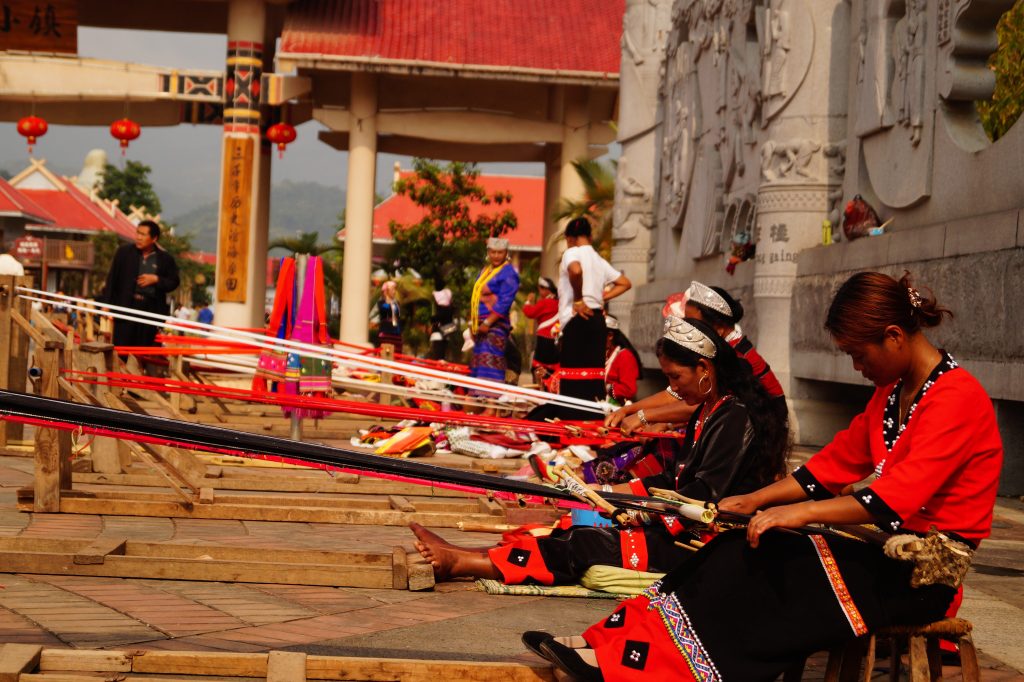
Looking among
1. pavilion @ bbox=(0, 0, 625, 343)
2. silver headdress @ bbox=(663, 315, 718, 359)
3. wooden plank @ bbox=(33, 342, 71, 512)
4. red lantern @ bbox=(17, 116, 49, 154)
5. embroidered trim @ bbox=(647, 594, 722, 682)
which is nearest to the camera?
embroidered trim @ bbox=(647, 594, 722, 682)

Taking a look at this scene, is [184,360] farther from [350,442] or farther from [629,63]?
[629,63]

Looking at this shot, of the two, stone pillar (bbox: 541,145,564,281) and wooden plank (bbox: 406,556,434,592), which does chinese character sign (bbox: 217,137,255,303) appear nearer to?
stone pillar (bbox: 541,145,564,281)

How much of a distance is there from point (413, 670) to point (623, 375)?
5.89 m

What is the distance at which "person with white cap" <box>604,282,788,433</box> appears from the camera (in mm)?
6000

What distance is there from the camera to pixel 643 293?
19391 millimetres

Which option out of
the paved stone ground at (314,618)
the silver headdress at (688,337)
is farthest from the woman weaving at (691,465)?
the paved stone ground at (314,618)

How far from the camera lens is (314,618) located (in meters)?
4.51

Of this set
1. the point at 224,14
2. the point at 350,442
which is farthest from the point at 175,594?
the point at 224,14

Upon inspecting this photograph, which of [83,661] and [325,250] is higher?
[325,250]

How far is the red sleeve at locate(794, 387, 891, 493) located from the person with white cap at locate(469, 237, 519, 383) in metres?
7.99

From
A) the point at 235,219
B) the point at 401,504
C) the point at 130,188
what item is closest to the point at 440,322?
the point at 235,219

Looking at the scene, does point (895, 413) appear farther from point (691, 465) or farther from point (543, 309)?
point (543, 309)

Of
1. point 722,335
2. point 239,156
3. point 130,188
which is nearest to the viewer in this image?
point 722,335

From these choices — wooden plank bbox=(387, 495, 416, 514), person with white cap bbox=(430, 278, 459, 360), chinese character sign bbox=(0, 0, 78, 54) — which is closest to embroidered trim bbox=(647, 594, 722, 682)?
wooden plank bbox=(387, 495, 416, 514)
